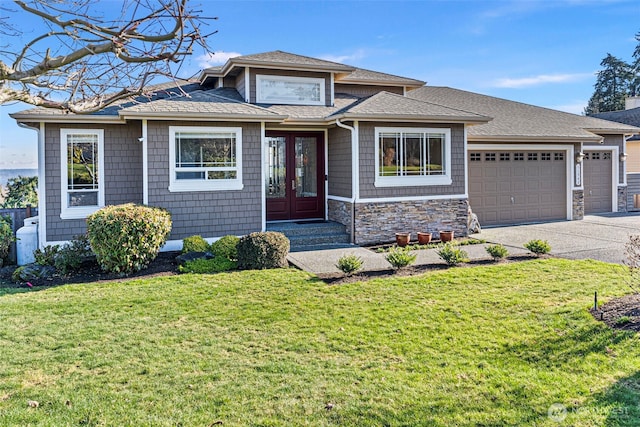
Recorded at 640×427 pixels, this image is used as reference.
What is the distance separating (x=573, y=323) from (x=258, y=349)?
3.59 m

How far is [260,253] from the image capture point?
8.64 metres

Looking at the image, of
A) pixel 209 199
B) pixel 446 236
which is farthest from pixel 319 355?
pixel 446 236

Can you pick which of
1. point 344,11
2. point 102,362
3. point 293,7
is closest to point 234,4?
point 293,7

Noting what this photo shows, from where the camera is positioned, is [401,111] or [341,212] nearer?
[401,111]

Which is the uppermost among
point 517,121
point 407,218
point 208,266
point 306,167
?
point 517,121

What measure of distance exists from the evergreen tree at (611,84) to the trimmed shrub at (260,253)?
142ft

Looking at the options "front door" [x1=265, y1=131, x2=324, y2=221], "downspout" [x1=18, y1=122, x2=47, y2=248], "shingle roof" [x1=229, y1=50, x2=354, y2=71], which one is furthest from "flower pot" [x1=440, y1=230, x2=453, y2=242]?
"downspout" [x1=18, y1=122, x2=47, y2=248]

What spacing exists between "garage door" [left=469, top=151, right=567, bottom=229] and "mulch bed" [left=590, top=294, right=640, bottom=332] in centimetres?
849

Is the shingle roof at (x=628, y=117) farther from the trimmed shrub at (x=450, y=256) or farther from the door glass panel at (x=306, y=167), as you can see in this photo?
the trimmed shrub at (x=450, y=256)

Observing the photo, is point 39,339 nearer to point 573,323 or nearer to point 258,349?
point 258,349

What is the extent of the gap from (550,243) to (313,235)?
558 cm

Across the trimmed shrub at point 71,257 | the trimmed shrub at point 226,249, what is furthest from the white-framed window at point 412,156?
the trimmed shrub at point 71,257

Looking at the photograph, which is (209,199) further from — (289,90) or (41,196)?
(289,90)

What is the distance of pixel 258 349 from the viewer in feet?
15.7
